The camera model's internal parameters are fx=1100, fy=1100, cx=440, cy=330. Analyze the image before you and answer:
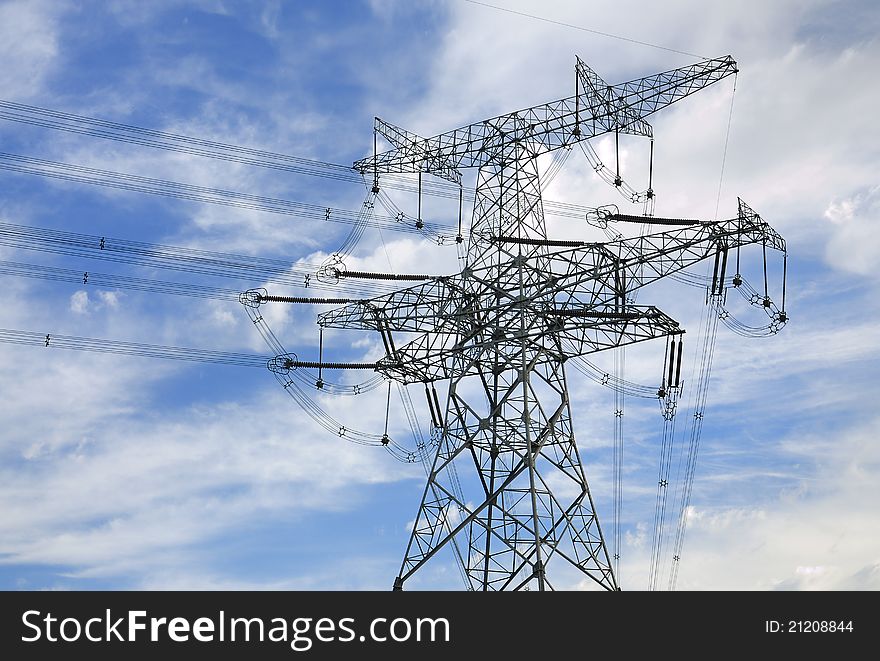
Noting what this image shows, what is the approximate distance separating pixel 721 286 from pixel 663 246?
299 cm

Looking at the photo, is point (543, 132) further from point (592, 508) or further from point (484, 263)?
point (592, 508)
